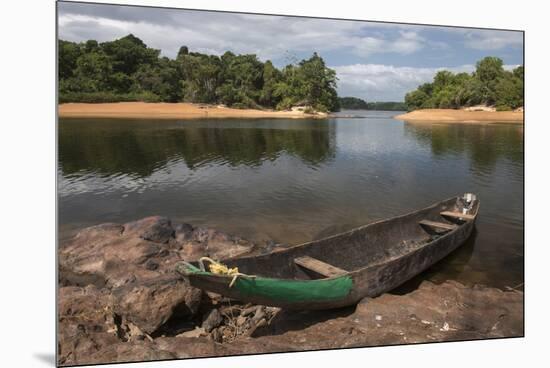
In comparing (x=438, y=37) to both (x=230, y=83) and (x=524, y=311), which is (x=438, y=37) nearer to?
(x=230, y=83)

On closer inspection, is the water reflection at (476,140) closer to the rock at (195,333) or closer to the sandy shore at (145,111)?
the sandy shore at (145,111)

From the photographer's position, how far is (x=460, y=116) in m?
5.75

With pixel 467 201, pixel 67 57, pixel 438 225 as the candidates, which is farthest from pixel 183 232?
pixel 467 201

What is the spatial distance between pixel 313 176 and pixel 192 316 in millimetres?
2255

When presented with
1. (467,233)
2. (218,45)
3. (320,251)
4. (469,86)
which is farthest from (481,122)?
(218,45)

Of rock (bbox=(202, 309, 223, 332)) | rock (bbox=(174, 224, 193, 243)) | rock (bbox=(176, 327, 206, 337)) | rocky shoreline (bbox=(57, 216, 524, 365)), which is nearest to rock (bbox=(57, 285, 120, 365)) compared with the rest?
rocky shoreline (bbox=(57, 216, 524, 365))

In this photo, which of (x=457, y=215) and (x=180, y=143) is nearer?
(x=180, y=143)

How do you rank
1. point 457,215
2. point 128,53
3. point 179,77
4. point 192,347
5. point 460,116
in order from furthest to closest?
point 460,116, point 457,215, point 179,77, point 128,53, point 192,347

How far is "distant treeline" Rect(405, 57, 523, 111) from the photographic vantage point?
175 inches

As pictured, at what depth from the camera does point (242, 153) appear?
5.62 meters

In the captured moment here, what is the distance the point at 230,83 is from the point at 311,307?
276 cm

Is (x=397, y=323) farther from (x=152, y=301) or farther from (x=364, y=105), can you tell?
(x=364, y=105)

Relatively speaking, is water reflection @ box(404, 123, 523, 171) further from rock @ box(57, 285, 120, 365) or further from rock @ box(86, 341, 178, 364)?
rock @ box(57, 285, 120, 365)

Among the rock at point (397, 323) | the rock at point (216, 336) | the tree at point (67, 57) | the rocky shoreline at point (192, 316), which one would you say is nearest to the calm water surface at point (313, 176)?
the rocky shoreline at point (192, 316)
